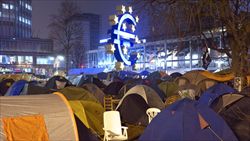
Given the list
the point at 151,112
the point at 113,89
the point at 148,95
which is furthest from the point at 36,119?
the point at 113,89

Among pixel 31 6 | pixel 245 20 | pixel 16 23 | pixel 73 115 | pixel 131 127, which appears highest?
pixel 31 6

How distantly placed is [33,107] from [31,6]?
110550mm

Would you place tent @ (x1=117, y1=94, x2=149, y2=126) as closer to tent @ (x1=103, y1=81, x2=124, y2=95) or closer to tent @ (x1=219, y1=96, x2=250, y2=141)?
tent @ (x1=219, y1=96, x2=250, y2=141)

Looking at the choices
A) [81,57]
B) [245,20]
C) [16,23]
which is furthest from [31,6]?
[245,20]

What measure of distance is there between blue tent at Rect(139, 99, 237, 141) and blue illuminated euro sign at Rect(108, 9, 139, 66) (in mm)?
17958

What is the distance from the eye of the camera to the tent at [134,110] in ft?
35.4

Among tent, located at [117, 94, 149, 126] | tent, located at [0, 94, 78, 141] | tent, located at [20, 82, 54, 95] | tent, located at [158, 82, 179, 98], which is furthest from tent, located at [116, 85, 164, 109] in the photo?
tent, located at [0, 94, 78, 141]

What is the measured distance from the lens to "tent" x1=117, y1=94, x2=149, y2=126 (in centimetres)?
1079

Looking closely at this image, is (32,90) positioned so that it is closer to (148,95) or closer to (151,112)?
(148,95)

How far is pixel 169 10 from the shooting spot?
10750mm

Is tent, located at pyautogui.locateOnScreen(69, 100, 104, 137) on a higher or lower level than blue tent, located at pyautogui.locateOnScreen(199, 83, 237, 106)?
lower

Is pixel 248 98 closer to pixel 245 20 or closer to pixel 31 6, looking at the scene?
pixel 245 20

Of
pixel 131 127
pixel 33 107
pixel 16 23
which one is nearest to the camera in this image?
pixel 33 107

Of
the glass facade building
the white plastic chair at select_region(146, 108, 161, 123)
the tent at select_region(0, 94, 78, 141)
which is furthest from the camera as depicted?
the glass facade building
